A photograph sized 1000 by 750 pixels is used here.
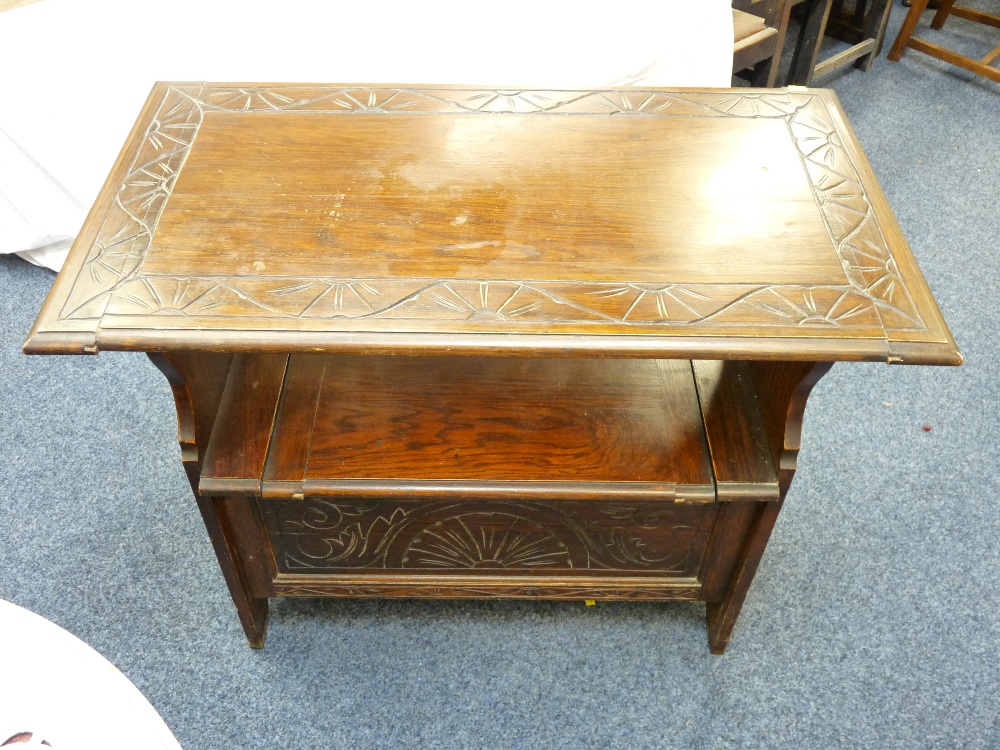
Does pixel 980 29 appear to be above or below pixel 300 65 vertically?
below

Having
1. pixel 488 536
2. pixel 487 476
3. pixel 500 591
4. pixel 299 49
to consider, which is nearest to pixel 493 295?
pixel 487 476

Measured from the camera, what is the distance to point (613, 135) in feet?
4.12

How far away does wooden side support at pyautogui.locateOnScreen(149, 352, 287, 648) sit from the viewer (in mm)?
1101

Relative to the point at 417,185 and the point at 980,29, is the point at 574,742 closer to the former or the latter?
the point at 417,185

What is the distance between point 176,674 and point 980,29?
11.9 ft

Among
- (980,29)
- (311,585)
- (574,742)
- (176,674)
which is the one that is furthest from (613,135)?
(980,29)

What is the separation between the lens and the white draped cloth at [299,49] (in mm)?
1686

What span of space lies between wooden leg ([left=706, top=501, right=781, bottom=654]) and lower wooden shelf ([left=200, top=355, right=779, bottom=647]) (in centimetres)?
2

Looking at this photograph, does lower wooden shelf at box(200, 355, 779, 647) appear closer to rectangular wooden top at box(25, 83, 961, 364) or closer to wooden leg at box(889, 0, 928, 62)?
rectangular wooden top at box(25, 83, 961, 364)

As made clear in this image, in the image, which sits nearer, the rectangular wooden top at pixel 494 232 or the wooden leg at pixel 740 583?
the rectangular wooden top at pixel 494 232

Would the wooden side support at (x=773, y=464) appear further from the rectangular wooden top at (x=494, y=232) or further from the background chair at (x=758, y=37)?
the background chair at (x=758, y=37)

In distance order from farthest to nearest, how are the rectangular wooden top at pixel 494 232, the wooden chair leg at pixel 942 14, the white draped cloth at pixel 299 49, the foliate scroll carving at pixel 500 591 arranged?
the wooden chair leg at pixel 942 14 → the white draped cloth at pixel 299 49 → the foliate scroll carving at pixel 500 591 → the rectangular wooden top at pixel 494 232

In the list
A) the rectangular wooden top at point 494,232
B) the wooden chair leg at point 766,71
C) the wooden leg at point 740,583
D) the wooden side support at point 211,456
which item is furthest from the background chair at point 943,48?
the wooden side support at point 211,456

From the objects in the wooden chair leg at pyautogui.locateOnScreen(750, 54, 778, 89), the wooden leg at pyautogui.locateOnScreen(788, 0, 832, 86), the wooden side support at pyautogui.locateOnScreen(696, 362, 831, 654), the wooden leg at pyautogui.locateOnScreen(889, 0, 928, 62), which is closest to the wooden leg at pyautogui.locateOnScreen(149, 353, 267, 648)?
the wooden side support at pyautogui.locateOnScreen(696, 362, 831, 654)
